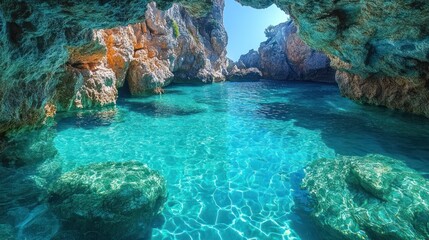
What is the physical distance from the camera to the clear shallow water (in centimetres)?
662

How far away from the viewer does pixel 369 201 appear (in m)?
6.51

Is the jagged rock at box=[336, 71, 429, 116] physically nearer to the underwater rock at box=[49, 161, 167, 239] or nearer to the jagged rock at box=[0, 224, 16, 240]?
the underwater rock at box=[49, 161, 167, 239]

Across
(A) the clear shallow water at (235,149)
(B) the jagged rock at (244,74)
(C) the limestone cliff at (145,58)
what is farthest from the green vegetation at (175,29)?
(B) the jagged rock at (244,74)

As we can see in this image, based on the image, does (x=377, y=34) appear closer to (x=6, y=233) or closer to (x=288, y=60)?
(x=6, y=233)

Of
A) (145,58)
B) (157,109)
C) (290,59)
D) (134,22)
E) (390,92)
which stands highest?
(134,22)

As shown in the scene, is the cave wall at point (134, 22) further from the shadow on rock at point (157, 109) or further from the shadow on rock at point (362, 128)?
the shadow on rock at point (362, 128)

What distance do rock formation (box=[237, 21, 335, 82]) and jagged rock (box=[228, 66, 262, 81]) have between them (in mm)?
2007

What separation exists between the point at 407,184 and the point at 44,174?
10368 mm

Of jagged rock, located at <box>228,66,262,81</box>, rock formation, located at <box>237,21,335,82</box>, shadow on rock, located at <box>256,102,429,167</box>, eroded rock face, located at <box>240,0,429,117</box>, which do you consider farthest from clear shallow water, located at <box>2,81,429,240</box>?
jagged rock, located at <box>228,66,262,81</box>

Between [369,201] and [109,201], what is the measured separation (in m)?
6.40

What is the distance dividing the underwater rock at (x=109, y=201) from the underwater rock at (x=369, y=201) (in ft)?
13.9

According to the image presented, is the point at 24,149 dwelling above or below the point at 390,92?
below

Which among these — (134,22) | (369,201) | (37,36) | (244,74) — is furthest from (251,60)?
(37,36)

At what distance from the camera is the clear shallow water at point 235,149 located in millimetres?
6625
